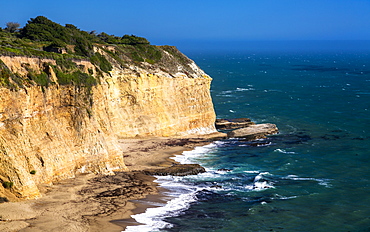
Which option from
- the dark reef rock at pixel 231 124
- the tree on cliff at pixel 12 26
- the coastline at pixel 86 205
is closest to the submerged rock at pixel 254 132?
the dark reef rock at pixel 231 124

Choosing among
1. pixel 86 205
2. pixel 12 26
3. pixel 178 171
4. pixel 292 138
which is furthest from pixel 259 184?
pixel 12 26

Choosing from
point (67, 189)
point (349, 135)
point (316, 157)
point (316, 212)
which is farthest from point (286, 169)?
point (67, 189)

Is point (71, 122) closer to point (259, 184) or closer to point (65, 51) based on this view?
point (65, 51)

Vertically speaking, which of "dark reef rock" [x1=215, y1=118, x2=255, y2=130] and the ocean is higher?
"dark reef rock" [x1=215, y1=118, x2=255, y2=130]

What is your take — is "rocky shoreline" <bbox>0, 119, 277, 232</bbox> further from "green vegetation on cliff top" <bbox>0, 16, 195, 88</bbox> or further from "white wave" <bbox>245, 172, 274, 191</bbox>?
"green vegetation on cliff top" <bbox>0, 16, 195, 88</bbox>

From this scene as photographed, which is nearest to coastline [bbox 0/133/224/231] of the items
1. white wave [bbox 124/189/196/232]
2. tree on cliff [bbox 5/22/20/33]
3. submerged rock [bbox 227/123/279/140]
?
white wave [bbox 124/189/196/232]

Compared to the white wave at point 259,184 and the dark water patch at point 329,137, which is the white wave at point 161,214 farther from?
the dark water patch at point 329,137
